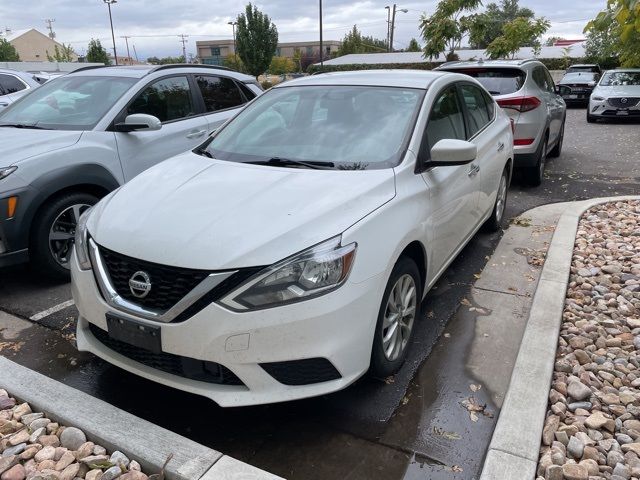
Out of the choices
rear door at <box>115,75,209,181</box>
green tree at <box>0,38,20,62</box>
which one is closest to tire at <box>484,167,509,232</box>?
rear door at <box>115,75,209,181</box>

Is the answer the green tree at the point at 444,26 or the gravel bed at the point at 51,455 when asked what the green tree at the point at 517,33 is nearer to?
the green tree at the point at 444,26

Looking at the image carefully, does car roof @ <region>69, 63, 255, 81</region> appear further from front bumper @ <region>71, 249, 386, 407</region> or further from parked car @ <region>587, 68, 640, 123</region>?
parked car @ <region>587, 68, 640, 123</region>

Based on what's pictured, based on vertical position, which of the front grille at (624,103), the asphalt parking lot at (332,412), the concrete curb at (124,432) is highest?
the front grille at (624,103)

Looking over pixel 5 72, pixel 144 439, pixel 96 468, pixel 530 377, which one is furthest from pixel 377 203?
pixel 5 72

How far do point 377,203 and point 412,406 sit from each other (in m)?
1.11

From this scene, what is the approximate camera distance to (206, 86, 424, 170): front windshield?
3.32 m

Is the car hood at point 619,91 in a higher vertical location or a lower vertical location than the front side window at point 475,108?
lower

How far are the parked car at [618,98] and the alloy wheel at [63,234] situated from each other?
14.2 meters

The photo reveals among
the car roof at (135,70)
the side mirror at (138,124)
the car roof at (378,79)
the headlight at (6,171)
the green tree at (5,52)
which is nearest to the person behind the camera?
the car roof at (378,79)

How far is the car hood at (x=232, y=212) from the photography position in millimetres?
2414

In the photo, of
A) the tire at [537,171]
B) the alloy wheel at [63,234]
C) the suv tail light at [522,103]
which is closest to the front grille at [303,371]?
the alloy wheel at [63,234]

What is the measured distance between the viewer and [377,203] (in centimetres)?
279

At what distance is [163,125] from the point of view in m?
5.29

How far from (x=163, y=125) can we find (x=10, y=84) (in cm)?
663
